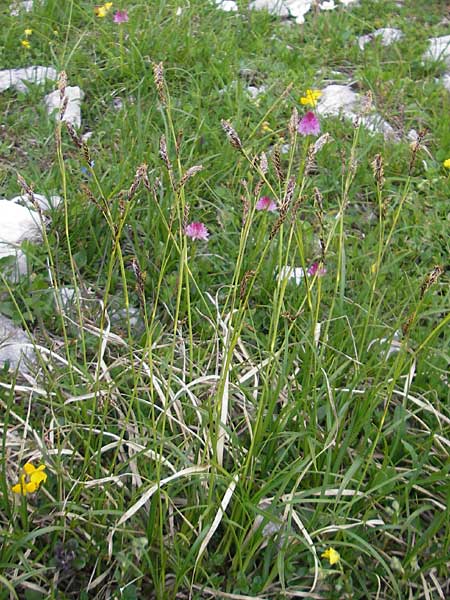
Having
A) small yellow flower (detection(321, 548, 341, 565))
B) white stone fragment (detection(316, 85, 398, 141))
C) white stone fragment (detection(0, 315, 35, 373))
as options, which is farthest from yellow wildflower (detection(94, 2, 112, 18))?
small yellow flower (detection(321, 548, 341, 565))

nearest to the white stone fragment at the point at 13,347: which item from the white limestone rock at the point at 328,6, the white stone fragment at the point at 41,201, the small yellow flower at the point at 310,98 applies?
the white stone fragment at the point at 41,201

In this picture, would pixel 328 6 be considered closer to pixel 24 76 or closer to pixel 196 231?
pixel 24 76

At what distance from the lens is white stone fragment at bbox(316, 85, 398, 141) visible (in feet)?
12.3

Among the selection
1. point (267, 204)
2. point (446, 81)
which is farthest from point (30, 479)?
point (446, 81)

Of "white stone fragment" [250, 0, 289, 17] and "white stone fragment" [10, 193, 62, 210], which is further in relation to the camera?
"white stone fragment" [250, 0, 289, 17]

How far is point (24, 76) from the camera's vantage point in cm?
393

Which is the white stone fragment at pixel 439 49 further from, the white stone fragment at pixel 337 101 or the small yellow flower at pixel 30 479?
Answer: the small yellow flower at pixel 30 479

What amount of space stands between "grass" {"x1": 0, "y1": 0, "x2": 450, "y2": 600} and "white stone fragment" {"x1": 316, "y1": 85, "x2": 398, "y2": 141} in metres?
0.14

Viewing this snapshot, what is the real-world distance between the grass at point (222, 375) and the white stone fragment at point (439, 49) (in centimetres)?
65

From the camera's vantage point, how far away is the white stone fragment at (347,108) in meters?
3.73

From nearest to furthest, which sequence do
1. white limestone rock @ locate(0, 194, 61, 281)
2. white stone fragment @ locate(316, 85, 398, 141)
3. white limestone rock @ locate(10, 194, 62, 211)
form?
1. white limestone rock @ locate(0, 194, 61, 281)
2. white limestone rock @ locate(10, 194, 62, 211)
3. white stone fragment @ locate(316, 85, 398, 141)

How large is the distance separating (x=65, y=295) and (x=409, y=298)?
1.10m

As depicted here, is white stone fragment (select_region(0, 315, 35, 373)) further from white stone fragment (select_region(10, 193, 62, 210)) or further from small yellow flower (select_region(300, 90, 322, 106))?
small yellow flower (select_region(300, 90, 322, 106))

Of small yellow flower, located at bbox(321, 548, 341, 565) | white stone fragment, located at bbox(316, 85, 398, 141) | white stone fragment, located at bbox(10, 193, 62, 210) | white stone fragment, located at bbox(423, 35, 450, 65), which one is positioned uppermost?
white stone fragment, located at bbox(10, 193, 62, 210)
